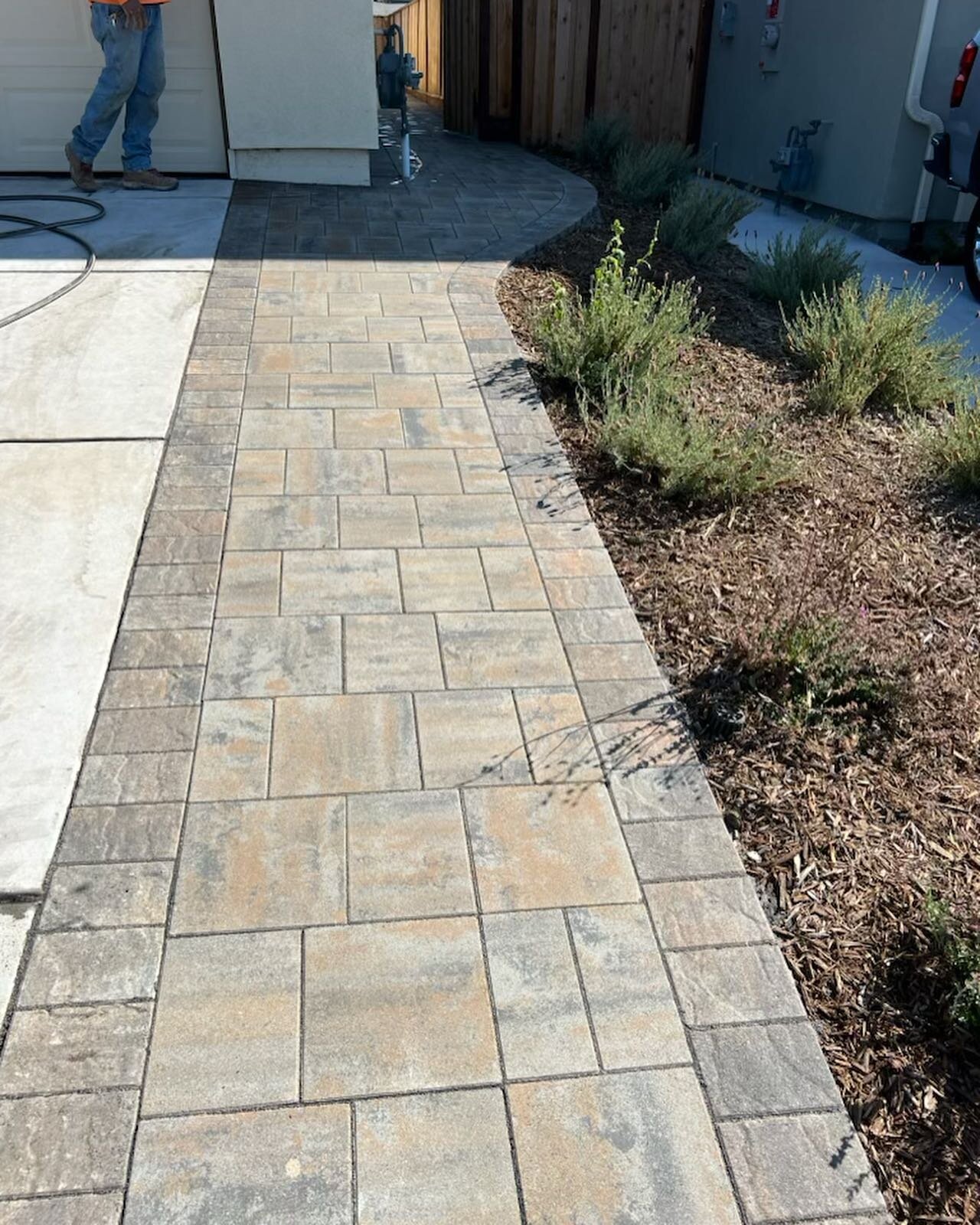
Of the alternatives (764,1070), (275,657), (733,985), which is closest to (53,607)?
(275,657)

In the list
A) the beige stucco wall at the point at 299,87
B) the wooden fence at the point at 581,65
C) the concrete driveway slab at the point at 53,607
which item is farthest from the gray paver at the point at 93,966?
the wooden fence at the point at 581,65

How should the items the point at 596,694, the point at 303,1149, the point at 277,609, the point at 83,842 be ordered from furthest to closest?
the point at 277,609 → the point at 596,694 → the point at 83,842 → the point at 303,1149

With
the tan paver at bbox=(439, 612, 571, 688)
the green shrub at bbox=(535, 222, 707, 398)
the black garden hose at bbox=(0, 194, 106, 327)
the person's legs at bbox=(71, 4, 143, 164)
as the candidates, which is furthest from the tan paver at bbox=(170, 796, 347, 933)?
the person's legs at bbox=(71, 4, 143, 164)

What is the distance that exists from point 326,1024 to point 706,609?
73.8 inches

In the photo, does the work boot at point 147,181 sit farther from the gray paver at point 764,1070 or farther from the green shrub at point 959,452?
the gray paver at point 764,1070

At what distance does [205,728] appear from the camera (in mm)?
2732

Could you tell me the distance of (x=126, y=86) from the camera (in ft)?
23.9

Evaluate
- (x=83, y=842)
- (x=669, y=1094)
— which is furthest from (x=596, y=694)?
(x=83, y=842)

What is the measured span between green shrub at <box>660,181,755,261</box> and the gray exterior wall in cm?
148

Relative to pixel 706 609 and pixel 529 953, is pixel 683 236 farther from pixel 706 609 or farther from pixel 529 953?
pixel 529 953

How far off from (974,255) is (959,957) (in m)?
5.88

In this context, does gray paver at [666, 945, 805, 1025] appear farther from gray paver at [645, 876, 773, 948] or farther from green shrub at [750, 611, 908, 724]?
green shrub at [750, 611, 908, 724]

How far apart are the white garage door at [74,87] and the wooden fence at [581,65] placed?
3.65 metres

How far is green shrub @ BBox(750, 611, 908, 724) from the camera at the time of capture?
2.88 metres
